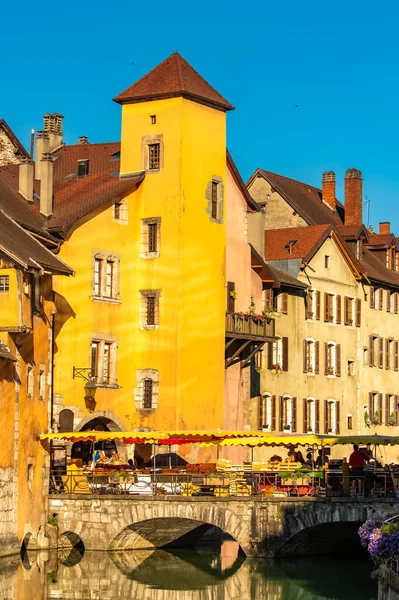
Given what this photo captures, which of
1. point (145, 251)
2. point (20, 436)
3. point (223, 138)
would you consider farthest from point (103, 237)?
point (20, 436)

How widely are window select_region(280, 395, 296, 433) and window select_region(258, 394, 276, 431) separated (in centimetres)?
77

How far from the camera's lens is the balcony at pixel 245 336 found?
62594 mm

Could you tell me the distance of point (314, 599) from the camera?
43.2 meters

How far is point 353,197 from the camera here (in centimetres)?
8225

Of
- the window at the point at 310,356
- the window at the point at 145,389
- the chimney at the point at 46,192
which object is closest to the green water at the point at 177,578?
the window at the point at 145,389

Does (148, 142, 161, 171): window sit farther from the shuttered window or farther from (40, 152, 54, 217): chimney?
the shuttered window

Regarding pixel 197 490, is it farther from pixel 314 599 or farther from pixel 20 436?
pixel 314 599

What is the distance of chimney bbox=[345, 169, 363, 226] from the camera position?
269 ft

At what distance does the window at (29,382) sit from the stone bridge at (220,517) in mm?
3724

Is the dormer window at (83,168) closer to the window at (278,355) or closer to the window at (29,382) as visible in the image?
the window at (278,355)

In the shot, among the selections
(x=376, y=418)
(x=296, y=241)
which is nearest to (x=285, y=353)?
(x=296, y=241)

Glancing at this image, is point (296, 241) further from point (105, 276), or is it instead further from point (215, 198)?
point (105, 276)

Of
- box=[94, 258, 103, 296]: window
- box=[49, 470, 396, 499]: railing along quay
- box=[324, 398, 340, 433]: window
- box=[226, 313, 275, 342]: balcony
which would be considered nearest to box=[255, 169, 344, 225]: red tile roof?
box=[324, 398, 340, 433]: window

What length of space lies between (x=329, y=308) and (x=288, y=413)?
6.74 m
